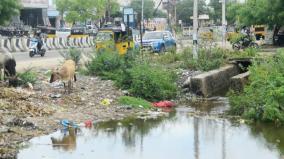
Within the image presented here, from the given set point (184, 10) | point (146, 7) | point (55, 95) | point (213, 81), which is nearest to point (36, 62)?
point (213, 81)

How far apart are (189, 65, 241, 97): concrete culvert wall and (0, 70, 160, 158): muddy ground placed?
2.43 m

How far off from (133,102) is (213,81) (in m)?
4.44

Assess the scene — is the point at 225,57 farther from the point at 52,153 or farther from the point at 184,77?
the point at 52,153

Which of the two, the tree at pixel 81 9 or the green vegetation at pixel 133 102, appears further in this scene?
the tree at pixel 81 9

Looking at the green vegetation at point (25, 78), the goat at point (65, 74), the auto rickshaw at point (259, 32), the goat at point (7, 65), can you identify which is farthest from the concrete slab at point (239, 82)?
the auto rickshaw at point (259, 32)

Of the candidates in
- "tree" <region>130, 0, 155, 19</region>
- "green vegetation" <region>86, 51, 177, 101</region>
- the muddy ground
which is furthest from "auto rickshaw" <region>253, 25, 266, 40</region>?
"tree" <region>130, 0, 155, 19</region>

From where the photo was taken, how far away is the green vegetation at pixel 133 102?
1280 cm

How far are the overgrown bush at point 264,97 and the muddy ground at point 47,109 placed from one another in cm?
217

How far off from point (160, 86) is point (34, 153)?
6382mm

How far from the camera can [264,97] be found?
11.6 meters

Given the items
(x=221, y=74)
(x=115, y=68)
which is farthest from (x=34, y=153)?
(x=221, y=74)

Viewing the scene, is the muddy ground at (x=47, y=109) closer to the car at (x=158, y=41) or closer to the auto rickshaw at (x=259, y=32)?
the car at (x=158, y=41)

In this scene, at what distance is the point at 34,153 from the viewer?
823 cm

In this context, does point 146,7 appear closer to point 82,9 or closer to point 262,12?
point 82,9
